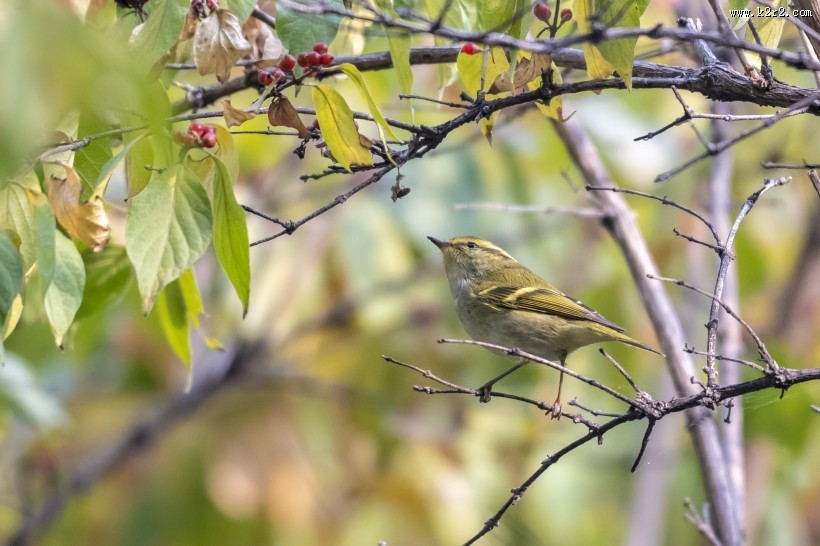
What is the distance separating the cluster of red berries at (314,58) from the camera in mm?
2236

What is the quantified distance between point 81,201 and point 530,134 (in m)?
4.00

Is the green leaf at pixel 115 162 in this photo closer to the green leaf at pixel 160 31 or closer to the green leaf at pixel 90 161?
the green leaf at pixel 90 161

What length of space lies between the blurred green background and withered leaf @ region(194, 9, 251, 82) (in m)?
2.48

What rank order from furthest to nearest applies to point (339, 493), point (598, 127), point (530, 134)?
1. point (339, 493)
2. point (530, 134)
3. point (598, 127)

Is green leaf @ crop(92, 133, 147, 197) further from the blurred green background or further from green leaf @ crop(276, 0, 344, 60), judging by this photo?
the blurred green background

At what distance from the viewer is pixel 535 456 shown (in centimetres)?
613

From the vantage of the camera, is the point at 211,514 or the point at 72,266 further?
the point at 211,514

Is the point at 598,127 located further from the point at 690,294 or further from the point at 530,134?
the point at 690,294

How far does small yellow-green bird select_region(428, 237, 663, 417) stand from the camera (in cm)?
354

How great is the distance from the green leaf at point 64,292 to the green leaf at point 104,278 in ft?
2.74

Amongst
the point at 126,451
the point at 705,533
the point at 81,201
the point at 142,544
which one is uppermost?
the point at 81,201

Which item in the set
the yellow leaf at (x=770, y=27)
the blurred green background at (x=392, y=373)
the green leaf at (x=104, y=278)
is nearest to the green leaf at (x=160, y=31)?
the green leaf at (x=104, y=278)

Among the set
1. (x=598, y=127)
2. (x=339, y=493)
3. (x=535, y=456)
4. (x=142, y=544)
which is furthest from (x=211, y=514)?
(x=598, y=127)

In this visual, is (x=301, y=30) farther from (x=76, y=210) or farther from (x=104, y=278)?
(x=104, y=278)
